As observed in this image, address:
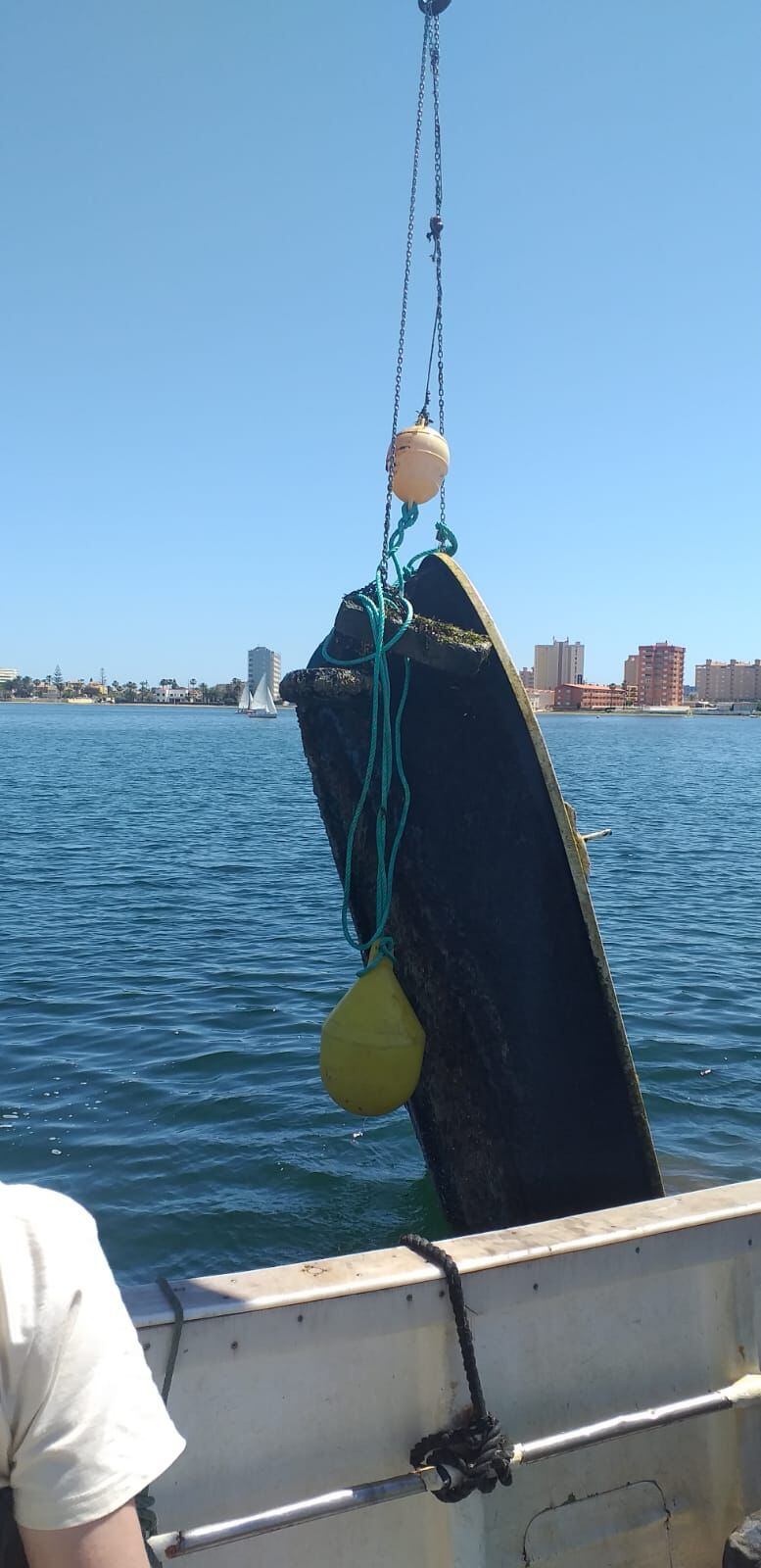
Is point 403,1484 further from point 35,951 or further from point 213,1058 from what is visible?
point 35,951

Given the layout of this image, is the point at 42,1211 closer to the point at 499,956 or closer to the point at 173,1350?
the point at 173,1350

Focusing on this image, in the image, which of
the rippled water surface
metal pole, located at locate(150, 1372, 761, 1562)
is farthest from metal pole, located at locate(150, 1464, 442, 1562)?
the rippled water surface

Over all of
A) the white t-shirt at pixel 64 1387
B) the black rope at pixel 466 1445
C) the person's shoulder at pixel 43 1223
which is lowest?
the black rope at pixel 466 1445

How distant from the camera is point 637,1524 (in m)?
3.10

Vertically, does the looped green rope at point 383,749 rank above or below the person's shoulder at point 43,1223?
above

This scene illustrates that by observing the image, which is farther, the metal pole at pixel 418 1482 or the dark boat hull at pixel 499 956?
the dark boat hull at pixel 499 956

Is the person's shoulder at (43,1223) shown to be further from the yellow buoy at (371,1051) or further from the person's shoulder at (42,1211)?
the yellow buoy at (371,1051)

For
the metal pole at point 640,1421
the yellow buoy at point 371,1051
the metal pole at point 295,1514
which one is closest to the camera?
the metal pole at point 295,1514

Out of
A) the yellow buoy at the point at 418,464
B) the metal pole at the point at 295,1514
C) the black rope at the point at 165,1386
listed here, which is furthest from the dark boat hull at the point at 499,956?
the black rope at the point at 165,1386

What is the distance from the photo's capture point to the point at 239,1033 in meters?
11.1

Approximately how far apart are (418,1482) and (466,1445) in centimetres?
17

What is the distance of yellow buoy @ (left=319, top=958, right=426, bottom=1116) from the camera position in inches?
151

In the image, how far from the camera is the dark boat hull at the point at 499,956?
397cm

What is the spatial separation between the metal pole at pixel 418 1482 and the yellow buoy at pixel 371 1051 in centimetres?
122
